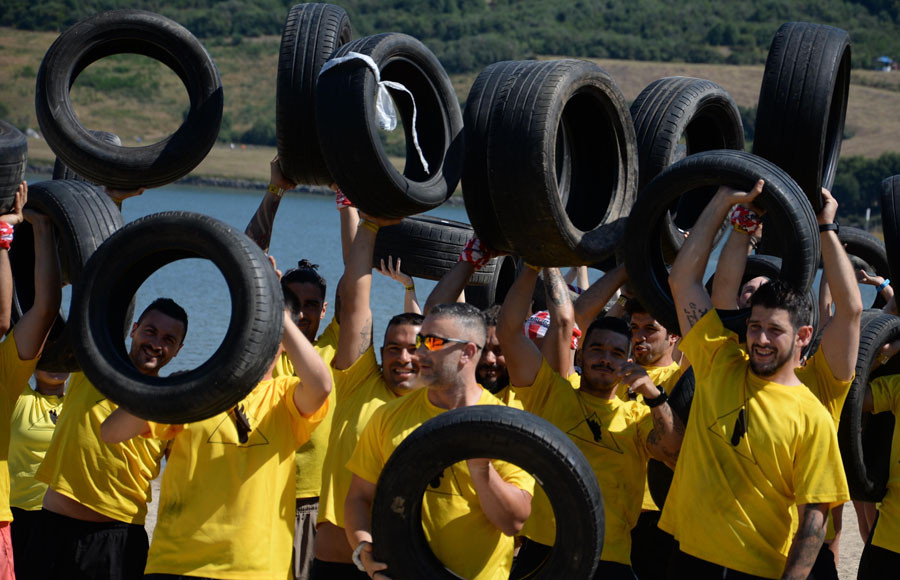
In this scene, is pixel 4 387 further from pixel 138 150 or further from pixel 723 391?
pixel 723 391

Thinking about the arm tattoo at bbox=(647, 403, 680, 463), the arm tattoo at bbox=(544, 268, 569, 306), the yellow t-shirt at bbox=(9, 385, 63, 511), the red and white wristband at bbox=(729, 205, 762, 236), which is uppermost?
the red and white wristband at bbox=(729, 205, 762, 236)

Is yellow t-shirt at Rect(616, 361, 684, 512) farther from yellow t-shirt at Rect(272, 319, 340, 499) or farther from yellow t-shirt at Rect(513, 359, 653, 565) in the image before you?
yellow t-shirt at Rect(272, 319, 340, 499)

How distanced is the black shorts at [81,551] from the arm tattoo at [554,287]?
2615mm

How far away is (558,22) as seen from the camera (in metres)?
128

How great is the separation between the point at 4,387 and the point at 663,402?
3.40 m

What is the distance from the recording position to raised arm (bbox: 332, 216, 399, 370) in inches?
249

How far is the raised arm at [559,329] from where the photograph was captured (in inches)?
258

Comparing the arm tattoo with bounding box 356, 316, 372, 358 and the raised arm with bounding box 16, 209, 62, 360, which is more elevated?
the raised arm with bounding box 16, 209, 62, 360

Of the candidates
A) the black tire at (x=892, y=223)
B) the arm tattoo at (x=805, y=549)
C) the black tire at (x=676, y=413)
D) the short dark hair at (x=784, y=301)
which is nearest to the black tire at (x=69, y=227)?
the black tire at (x=676, y=413)

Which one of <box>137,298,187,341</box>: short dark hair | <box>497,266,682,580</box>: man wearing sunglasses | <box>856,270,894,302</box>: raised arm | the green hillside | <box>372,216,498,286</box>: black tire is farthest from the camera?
the green hillside

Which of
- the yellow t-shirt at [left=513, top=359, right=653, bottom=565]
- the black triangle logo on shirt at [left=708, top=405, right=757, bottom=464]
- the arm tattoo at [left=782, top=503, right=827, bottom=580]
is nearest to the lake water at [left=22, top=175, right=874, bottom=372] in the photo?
the yellow t-shirt at [left=513, top=359, right=653, bottom=565]

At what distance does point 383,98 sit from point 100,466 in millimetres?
2570

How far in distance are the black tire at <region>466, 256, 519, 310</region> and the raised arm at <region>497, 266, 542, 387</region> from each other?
2.12 m

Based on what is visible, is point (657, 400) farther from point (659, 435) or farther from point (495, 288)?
point (495, 288)
